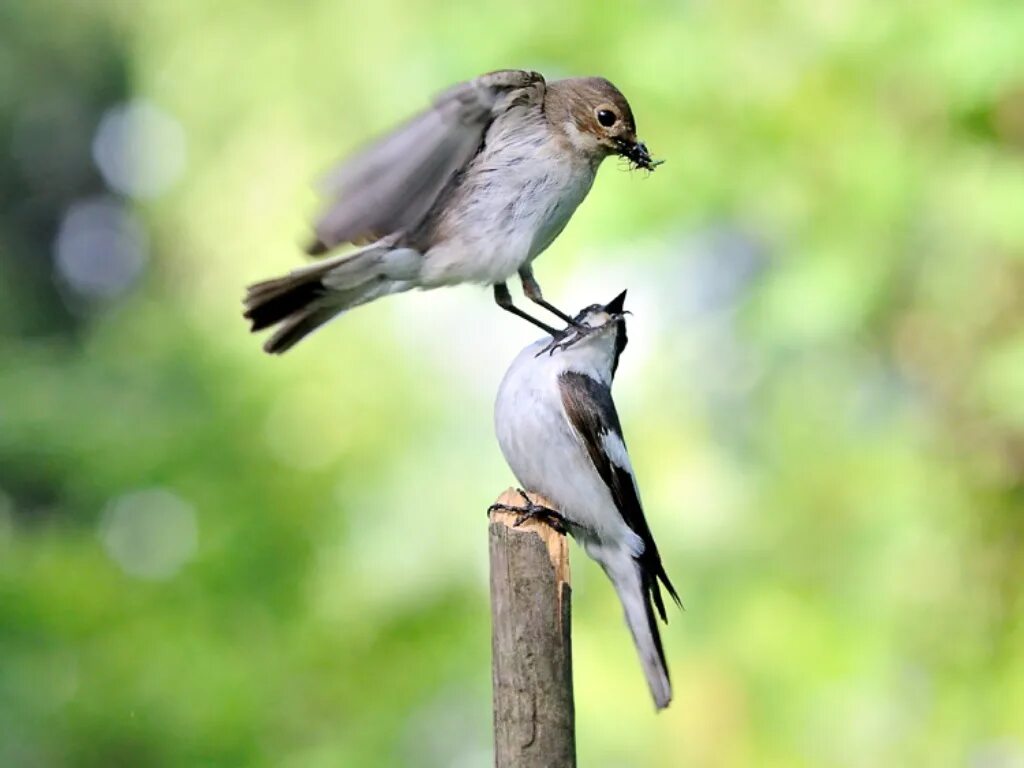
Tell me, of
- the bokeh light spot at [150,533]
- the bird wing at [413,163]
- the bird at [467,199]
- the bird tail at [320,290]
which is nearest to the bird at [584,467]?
the bird at [467,199]

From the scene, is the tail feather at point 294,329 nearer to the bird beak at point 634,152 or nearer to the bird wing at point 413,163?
the bird wing at point 413,163

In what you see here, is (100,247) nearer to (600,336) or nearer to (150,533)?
(150,533)

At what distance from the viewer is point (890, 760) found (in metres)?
4.52

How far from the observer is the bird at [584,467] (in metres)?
2.82

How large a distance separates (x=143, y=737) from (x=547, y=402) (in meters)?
2.14

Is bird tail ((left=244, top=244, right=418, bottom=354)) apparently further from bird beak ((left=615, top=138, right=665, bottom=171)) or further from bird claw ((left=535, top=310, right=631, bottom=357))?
bird beak ((left=615, top=138, right=665, bottom=171))

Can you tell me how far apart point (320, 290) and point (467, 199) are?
14.2 inches

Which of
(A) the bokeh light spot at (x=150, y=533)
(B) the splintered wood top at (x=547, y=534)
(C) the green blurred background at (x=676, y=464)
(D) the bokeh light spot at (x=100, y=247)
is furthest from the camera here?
(D) the bokeh light spot at (x=100, y=247)

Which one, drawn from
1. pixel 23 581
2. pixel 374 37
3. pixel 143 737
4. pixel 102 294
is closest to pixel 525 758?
pixel 143 737

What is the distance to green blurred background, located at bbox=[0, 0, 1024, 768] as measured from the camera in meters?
4.18

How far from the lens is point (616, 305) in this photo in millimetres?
3076

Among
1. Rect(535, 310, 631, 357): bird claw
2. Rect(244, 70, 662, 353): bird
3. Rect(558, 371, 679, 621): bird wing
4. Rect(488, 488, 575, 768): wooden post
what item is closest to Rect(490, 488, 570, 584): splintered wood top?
Answer: Rect(488, 488, 575, 768): wooden post

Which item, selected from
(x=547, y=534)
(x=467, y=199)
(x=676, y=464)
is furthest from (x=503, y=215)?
(x=676, y=464)

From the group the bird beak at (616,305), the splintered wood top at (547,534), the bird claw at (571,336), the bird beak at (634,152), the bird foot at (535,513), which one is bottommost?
Answer: the splintered wood top at (547,534)
